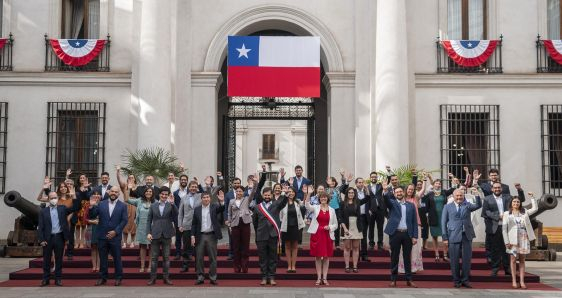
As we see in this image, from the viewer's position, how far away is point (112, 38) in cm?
1950

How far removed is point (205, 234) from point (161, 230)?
0.81 m

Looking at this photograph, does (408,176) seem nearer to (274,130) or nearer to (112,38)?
(112,38)

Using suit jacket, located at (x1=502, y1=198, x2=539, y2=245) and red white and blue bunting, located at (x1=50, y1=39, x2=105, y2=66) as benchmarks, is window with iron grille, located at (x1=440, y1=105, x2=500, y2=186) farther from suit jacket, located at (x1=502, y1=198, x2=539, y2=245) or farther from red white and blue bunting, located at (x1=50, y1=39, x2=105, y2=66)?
red white and blue bunting, located at (x1=50, y1=39, x2=105, y2=66)

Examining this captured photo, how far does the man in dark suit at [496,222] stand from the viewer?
13.7 meters

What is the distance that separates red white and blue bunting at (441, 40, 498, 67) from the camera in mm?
19328

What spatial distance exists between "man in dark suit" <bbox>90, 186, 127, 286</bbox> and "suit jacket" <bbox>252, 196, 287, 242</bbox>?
246 cm

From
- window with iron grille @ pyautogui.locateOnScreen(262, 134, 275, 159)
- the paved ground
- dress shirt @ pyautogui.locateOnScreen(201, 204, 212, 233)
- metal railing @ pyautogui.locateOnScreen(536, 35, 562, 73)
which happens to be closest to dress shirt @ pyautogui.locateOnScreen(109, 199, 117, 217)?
the paved ground

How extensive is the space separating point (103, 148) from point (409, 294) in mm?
10469

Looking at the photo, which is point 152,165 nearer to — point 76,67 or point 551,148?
point 76,67

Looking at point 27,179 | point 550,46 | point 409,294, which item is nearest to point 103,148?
point 27,179

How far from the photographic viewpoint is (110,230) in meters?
12.8

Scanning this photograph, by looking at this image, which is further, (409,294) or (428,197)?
(428,197)

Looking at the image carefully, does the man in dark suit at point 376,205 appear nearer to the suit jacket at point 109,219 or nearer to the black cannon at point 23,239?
the suit jacket at point 109,219

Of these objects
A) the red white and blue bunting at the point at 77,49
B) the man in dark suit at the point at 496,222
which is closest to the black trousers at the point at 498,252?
the man in dark suit at the point at 496,222
